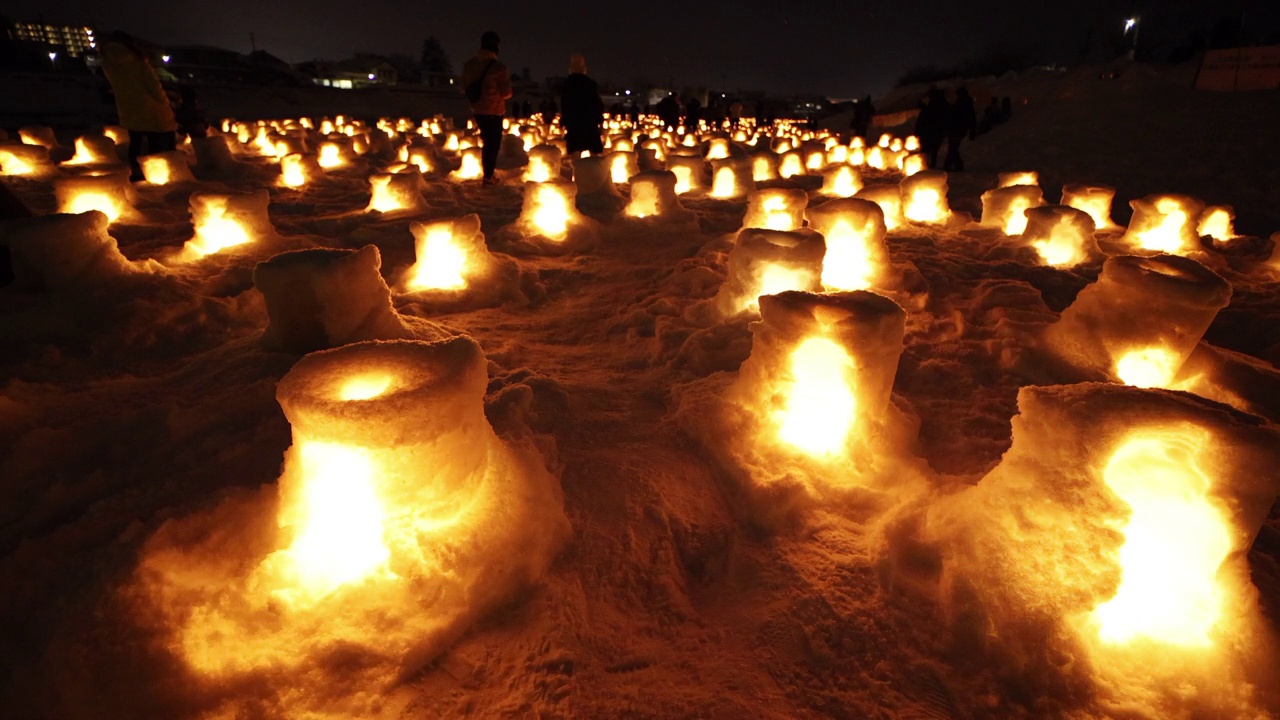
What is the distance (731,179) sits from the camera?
968 centimetres

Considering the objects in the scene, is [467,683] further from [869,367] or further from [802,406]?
[869,367]

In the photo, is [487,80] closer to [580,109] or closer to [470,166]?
[580,109]

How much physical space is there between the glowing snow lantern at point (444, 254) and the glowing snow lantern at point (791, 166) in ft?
26.6

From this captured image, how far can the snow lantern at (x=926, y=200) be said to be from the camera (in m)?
8.02

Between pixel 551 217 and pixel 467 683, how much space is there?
5698 mm

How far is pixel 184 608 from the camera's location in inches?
78.7

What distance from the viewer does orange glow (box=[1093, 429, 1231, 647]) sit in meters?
1.93

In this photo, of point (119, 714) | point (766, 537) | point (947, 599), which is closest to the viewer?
Answer: point (119, 714)

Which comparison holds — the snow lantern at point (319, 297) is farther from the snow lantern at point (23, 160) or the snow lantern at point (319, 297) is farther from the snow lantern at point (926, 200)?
the snow lantern at point (23, 160)

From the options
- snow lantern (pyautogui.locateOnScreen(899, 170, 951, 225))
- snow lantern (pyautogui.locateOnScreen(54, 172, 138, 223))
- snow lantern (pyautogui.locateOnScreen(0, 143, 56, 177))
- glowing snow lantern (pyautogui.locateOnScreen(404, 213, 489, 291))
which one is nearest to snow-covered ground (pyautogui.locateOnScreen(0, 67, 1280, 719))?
glowing snow lantern (pyautogui.locateOnScreen(404, 213, 489, 291))

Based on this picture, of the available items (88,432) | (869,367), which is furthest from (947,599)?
(88,432)

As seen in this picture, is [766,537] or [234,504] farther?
[766,537]

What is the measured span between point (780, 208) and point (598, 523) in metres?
4.94

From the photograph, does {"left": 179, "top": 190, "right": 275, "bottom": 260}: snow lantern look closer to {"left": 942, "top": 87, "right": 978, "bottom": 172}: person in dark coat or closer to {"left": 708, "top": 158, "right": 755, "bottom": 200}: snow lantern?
{"left": 708, "top": 158, "right": 755, "bottom": 200}: snow lantern
